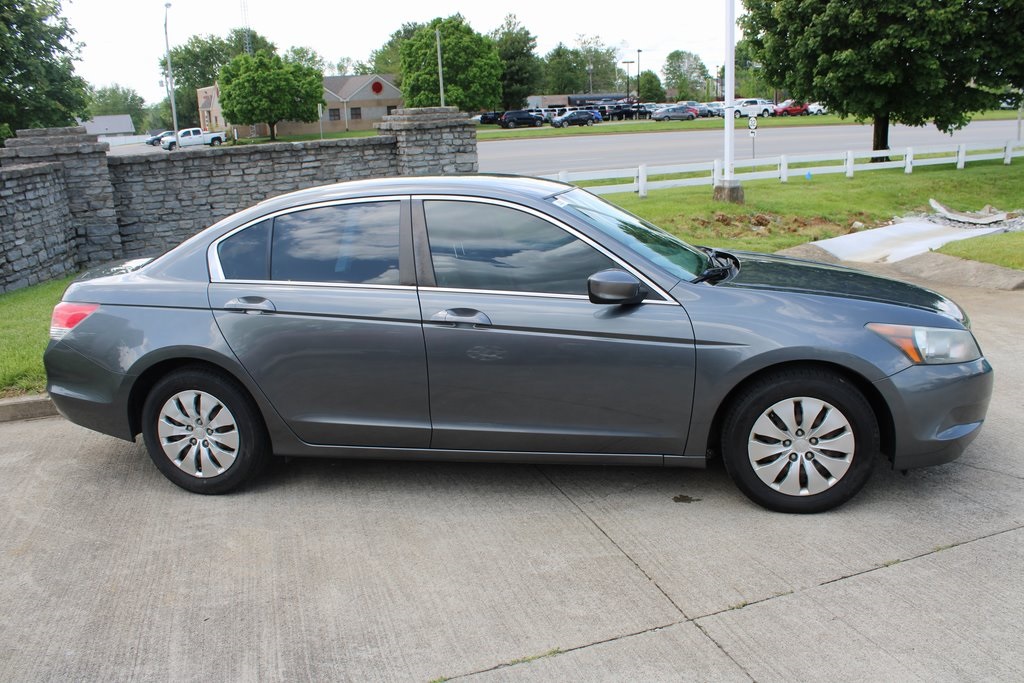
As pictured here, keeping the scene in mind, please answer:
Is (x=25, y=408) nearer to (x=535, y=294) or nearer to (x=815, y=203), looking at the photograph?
(x=535, y=294)

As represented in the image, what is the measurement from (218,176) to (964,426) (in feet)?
42.5

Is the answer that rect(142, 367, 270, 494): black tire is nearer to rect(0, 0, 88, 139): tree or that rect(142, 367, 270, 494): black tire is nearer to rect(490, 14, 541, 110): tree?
rect(0, 0, 88, 139): tree

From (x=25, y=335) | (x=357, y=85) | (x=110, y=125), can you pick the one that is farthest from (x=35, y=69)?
(x=110, y=125)

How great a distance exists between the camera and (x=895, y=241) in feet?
44.9

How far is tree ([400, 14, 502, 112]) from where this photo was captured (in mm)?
71688

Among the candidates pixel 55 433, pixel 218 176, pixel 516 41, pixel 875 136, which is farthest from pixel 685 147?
pixel 516 41

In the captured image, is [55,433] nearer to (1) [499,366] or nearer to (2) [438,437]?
(2) [438,437]

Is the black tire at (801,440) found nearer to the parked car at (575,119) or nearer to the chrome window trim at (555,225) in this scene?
the chrome window trim at (555,225)

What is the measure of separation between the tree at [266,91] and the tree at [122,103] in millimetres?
117997

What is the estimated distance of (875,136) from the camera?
2547 cm

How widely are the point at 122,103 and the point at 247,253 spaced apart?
664ft

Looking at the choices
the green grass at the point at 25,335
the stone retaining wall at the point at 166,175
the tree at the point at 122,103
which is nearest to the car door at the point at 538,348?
→ the green grass at the point at 25,335

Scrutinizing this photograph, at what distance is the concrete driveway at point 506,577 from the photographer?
3.40 m

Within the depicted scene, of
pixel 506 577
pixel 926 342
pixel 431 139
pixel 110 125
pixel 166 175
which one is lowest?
pixel 506 577
